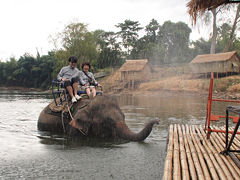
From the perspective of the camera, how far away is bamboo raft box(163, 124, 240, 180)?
3.19m

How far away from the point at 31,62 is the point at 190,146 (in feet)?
190

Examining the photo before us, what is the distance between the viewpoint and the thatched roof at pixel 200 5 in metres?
5.58

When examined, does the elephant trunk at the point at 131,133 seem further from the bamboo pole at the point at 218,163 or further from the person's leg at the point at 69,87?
the person's leg at the point at 69,87

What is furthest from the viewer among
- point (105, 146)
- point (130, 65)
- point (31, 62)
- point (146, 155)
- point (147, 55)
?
point (31, 62)

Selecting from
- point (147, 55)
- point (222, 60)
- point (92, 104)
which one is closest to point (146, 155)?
point (92, 104)

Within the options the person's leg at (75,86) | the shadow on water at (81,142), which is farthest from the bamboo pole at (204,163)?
the person's leg at (75,86)

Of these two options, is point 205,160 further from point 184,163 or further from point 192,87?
point 192,87

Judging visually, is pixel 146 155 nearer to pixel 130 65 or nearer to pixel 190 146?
pixel 190 146

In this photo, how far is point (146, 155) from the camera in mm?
5562

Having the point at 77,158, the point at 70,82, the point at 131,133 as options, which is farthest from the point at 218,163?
the point at 70,82

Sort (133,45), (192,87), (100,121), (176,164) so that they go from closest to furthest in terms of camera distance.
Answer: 1. (176,164)
2. (100,121)
3. (192,87)
4. (133,45)

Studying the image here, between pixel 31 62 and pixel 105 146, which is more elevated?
pixel 31 62

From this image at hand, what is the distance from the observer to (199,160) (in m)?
3.82

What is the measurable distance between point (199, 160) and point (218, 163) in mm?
292
